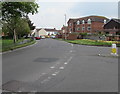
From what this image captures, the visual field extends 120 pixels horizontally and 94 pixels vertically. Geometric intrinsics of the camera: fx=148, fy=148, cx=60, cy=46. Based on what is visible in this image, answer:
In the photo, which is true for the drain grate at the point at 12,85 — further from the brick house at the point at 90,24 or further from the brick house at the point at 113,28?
the brick house at the point at 90,24

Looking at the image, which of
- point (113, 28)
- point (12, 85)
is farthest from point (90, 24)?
point (12, 85)

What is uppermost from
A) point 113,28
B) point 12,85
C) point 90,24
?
point 90,24

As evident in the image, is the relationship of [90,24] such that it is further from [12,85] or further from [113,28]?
[12,85]

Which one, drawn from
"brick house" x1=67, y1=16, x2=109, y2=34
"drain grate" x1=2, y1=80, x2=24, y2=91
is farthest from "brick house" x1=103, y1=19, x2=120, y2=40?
"drain grate" x1=2, y1=80, x2=24, y2=91

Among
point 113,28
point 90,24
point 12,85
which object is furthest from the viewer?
point 90,24

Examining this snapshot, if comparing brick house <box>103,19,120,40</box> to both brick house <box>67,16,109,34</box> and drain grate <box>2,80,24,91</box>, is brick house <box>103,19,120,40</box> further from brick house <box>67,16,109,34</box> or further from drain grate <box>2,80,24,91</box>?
drain grate <box>2,80,24,91</box>

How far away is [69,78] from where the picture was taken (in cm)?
591

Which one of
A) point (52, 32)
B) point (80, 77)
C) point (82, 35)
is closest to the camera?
point (80, 77)

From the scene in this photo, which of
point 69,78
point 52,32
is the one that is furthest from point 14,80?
point 52,32

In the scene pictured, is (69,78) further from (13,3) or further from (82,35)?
(82,35)

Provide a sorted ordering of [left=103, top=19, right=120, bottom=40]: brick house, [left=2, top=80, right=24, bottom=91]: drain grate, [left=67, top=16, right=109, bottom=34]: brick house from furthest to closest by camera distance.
→ [left=67, top=16, right=109, bottom=34]: brick house < [left=103, top=19, right=120, bottom=40]: brick house < [left=2, top=80, right=24, bottom=91]: drain grate

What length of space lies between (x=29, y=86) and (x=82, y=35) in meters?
41.9

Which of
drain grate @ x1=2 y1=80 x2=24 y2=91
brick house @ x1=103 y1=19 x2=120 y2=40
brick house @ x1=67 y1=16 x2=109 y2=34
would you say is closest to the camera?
drain grate @ x1=2 y1=80 x2=24 y2=91

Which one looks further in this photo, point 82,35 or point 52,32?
point 52,32
